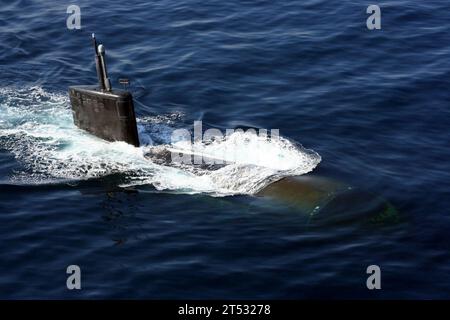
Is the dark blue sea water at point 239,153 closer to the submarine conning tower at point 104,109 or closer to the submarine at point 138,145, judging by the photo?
the submarine at point 138,145

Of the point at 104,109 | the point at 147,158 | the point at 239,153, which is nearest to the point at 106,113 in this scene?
the point at 104,109

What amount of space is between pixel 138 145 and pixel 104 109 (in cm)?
211

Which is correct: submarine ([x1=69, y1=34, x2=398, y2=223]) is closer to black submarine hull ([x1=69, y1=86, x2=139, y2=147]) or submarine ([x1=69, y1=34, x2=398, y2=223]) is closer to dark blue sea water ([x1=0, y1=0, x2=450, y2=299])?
black submarine hull ([x1=69, y1=86, x2=139, y2=147])

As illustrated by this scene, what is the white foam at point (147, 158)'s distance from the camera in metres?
31.8

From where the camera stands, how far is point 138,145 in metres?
33.9

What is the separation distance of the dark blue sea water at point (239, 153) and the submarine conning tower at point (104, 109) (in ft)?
2.40

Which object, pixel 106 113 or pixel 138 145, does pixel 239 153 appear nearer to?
pixel 138 145

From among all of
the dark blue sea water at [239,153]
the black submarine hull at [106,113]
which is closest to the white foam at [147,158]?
the dark blue sea water at [239,153]

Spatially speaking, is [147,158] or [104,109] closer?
[104,109]

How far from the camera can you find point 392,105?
127 ft

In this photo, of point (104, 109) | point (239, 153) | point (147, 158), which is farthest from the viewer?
point (239, 153)

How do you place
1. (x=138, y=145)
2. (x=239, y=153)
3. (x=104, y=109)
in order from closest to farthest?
(x=104, y=109)
(x=138, y=145)
(x=239, y=153)

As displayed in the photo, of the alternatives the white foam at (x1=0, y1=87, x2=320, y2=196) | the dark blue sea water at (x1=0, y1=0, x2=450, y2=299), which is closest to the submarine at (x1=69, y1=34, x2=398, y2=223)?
the dark blue sea water at (x1=0, y1=0, x2=450, y2=299)

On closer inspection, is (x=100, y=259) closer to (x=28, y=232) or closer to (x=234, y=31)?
(x=28, y=232)
